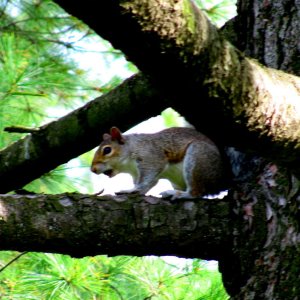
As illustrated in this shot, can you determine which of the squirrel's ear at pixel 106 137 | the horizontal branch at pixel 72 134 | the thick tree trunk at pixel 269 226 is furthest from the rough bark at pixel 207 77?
the squirrel's ear at pixel 106 137

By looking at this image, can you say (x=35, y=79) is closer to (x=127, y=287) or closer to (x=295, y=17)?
(x=127, y=287)

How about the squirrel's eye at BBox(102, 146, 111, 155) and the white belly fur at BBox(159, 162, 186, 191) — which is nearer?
the white belly fur at BBox(159, 162, 186, 191)

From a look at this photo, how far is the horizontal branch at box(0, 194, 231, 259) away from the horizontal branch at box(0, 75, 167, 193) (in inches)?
17.4

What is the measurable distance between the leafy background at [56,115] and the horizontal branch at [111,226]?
0.37 metres

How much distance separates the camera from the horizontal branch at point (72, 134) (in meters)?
2.09

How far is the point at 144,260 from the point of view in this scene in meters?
2.55

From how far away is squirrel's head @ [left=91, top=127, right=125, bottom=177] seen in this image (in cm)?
241

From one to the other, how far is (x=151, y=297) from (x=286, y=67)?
92 centimetres

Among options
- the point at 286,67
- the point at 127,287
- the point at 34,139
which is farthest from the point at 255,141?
the point at 127,287

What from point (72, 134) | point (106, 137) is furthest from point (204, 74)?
point (106, 137)

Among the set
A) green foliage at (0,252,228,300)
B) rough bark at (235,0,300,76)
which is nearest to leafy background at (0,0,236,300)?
green foliage at (0,252,228,300)

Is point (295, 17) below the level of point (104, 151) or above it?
above

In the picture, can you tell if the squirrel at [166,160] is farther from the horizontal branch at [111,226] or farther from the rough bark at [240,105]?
the horizontal branch at [111,226]

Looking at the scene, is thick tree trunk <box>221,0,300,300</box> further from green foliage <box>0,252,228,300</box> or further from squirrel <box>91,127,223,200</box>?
green foliage <box>0,252,228,300</box>
